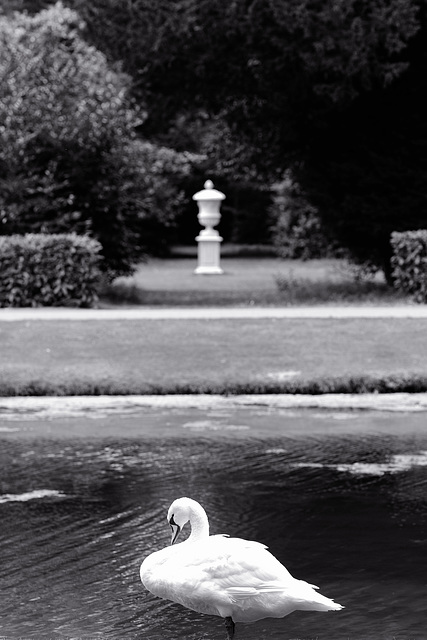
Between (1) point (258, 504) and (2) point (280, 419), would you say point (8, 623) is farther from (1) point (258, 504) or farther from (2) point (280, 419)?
(2) point (280, 419)

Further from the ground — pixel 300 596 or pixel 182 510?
pixel 182 510

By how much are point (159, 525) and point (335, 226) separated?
53.2 ft

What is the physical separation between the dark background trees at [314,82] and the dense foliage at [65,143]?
754 mm

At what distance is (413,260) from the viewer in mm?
20422

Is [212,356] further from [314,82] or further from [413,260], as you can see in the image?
[314,82]

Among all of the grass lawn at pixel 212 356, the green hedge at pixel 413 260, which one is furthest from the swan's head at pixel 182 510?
the green hedge at pixel 413 260

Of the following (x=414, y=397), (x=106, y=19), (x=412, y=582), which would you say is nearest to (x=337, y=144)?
(x=106, y=19)

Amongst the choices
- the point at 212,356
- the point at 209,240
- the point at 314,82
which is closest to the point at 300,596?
the point at 212,356

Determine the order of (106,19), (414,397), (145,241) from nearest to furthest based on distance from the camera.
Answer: (414,397) < (106,19) < (145,241)

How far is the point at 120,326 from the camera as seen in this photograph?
1638 centimetres

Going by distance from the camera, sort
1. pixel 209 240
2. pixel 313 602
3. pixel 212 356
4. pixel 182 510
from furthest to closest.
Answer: pixel 209 240 → pixel 212 356 → pixel 182 510 → pixel 313 602

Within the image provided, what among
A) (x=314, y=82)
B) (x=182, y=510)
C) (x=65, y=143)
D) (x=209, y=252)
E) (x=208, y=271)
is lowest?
(x=182, y=510)

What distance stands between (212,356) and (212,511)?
21.8 ft

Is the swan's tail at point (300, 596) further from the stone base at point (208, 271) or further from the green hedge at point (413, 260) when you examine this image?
the stone base at point (208, 271)
